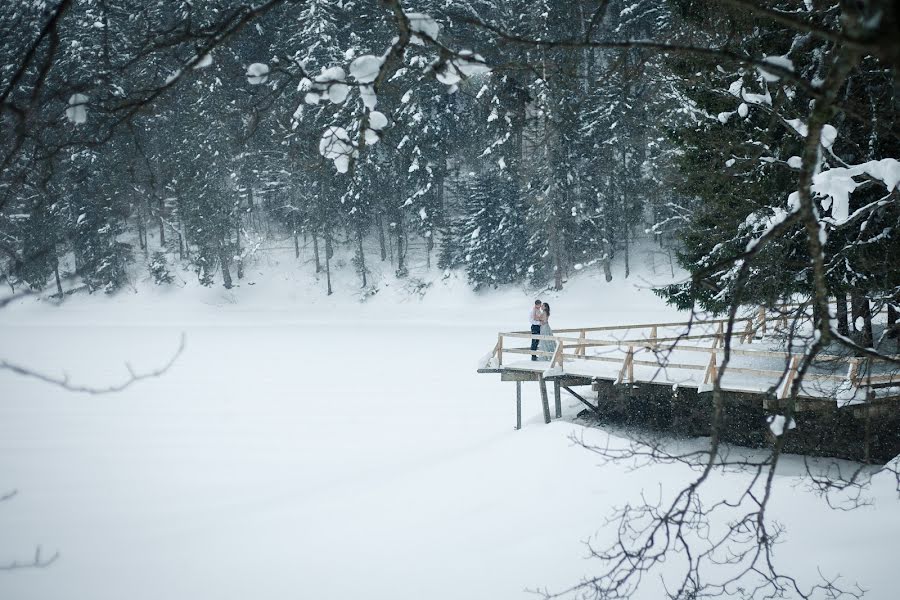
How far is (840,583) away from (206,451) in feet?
43.3

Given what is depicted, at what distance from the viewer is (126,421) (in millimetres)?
17125

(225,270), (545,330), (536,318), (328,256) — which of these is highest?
(328,256)

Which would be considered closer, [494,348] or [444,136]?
[494,348]

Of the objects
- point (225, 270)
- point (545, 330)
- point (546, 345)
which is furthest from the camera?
point (225, 270)

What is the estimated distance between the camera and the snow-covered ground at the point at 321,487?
7.45m

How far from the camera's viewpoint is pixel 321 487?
11414mm

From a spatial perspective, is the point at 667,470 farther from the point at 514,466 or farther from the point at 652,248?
the point at 652,248

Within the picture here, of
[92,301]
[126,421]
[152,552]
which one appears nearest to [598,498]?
[152,552]

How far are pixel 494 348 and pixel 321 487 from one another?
21.2 feet

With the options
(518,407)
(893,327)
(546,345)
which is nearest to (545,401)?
(518,407)

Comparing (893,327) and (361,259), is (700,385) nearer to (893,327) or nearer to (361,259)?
(893,327)

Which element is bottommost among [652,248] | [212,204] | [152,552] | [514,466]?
[152,552]

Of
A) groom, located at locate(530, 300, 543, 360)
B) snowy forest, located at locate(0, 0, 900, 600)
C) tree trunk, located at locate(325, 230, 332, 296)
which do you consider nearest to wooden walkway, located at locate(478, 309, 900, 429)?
snowy forest, located at locate(0, 0, 900, 600)

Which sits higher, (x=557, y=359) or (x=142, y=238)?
(x=142, y=238)
